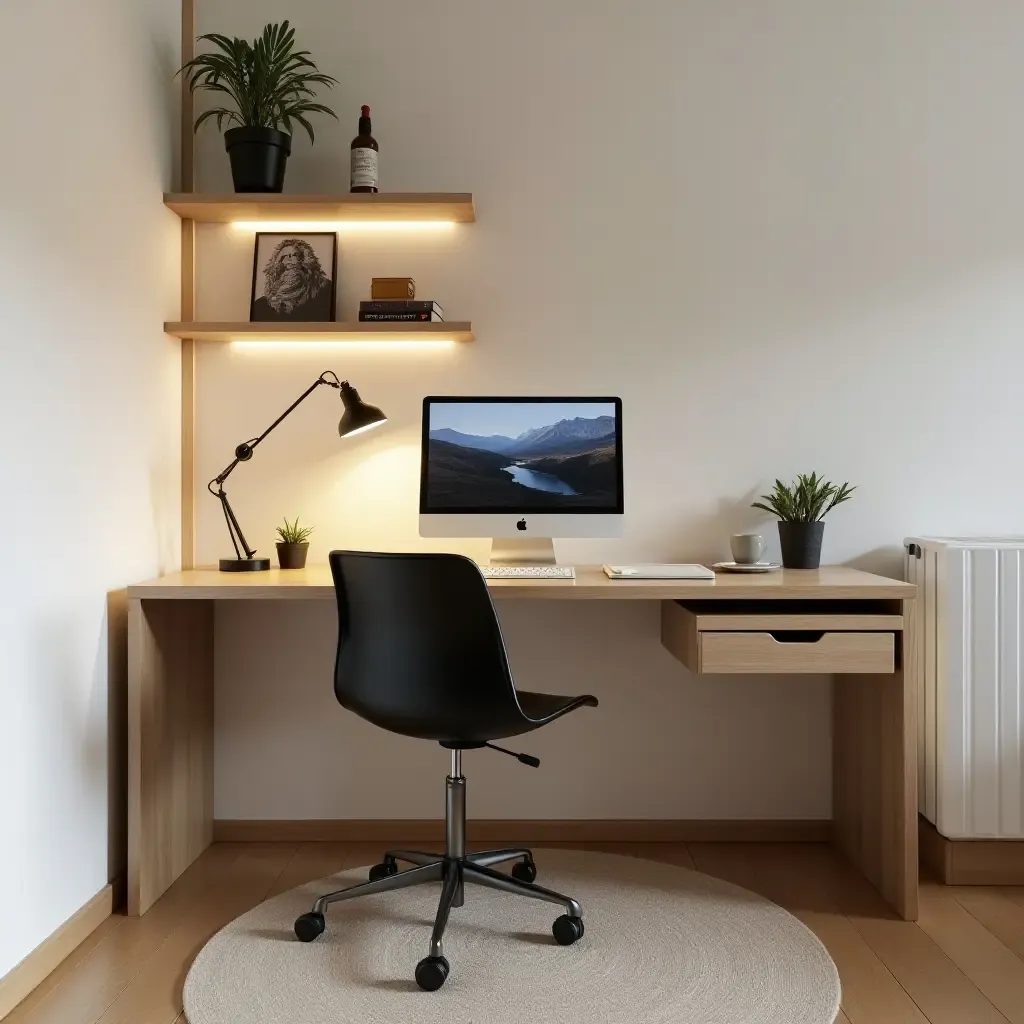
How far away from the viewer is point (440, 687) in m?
2.09

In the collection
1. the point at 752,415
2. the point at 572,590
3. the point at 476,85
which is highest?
the point at 476,85

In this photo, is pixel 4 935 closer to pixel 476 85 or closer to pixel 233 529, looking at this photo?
pixel 233 529

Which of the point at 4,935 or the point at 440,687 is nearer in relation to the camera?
the point at 4,935

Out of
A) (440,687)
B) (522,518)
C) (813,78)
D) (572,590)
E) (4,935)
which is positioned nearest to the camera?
(4,935)

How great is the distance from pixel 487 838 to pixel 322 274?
173cm

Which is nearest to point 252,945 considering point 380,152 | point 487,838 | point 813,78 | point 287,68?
point 487,838

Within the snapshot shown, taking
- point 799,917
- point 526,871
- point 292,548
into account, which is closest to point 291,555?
point 292,548

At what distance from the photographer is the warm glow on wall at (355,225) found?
295 cm

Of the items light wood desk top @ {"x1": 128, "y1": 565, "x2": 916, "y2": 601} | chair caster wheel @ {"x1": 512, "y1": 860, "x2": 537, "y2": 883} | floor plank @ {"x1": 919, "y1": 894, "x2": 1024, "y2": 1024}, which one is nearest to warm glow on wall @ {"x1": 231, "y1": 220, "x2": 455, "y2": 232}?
light wood desk top @ {"x1": 128, "y1": 565, "x2": 916, "y2": 601}

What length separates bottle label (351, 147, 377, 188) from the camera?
279 cm

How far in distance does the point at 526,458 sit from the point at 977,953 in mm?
1592

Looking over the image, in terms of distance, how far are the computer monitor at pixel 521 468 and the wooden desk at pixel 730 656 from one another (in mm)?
210

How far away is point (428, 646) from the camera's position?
2.08 metres

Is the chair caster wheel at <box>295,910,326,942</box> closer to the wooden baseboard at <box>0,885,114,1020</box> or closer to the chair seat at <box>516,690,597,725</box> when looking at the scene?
the wooden baseboard at <box>0,885,114,1020</box>
